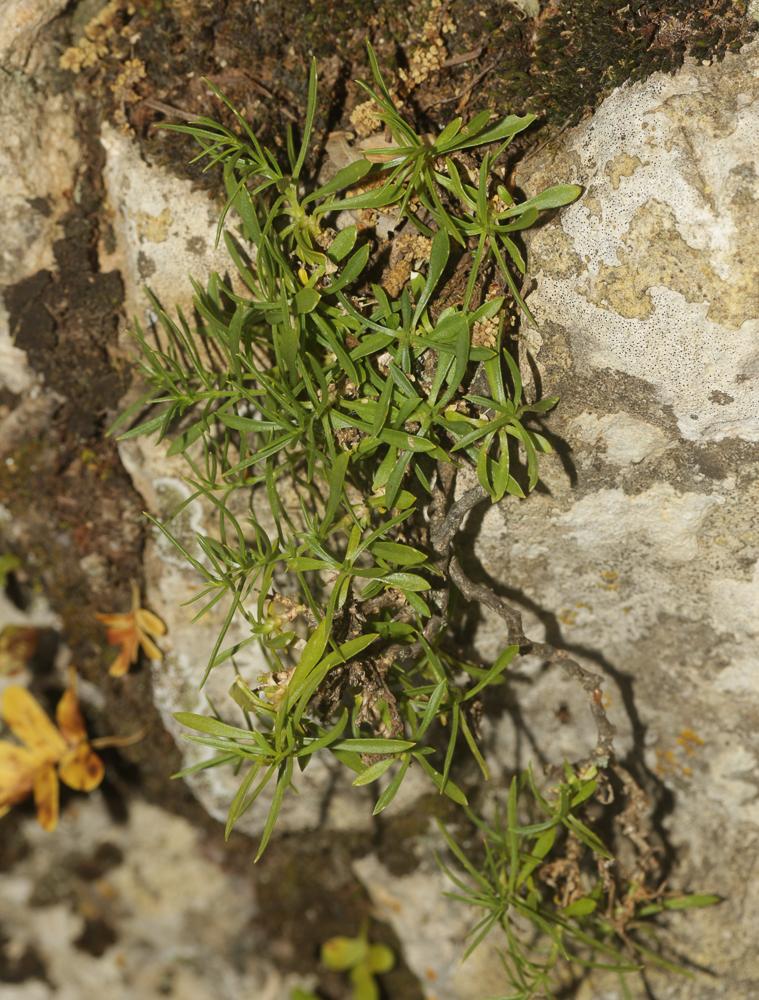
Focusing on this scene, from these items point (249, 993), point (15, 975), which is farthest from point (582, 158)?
point (15, 975)

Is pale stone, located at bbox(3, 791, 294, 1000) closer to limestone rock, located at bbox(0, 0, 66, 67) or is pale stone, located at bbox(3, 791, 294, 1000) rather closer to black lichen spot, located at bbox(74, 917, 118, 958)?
black lichen spot, located at bbox(74, 917, 118, 958)

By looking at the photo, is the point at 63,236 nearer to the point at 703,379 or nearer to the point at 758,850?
the point at 703,379

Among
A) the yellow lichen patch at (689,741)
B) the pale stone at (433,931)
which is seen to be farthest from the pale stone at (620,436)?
the pale stone at (433,931)

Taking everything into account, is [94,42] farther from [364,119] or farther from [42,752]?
[42,752]

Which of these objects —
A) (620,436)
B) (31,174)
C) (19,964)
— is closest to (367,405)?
(620,436)

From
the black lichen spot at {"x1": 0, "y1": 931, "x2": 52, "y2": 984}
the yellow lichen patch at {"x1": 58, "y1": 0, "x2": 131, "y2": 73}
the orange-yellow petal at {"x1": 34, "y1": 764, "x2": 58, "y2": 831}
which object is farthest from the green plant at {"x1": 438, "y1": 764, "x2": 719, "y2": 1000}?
the yellow lichen patch at {"x1": 58, "y1": 0, "x2": 131, "y2": 73}

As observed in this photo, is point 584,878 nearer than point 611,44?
No

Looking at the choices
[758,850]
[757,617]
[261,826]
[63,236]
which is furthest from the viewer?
[261,826]
